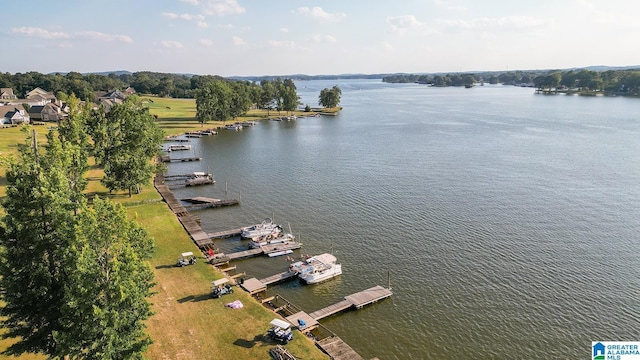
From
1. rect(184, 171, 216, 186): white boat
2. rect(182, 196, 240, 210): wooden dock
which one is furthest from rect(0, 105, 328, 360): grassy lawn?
rect(184, 171, 216, 186): white boat

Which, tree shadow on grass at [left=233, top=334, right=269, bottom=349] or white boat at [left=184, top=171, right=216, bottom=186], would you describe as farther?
white boat at [left=184, top=171, right=216, bottom=186]

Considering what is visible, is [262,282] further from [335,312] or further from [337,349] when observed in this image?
[337,349]

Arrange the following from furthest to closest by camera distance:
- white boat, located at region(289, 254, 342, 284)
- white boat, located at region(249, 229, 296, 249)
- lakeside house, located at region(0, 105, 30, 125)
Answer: lakeside house, located at region(0, 105, 30, 125), white boat, located at region(249, 229, 296, 249), white boat, located at region(289, 254, 342, 284)

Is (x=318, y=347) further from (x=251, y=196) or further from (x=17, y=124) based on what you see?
(x=17, y=124)

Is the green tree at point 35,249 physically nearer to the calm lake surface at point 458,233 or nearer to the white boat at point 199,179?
the calm lake surface at point 458,233

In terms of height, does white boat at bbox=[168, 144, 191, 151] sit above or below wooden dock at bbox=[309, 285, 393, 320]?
above

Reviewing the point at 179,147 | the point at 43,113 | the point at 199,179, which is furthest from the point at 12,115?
the point at 199,179

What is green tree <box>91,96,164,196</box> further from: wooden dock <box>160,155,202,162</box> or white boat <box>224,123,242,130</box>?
white boat <box>224,123,242,130</box>

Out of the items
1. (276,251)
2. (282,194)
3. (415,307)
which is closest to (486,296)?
(415,307)
